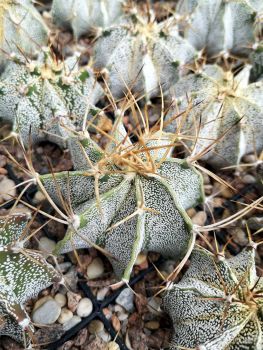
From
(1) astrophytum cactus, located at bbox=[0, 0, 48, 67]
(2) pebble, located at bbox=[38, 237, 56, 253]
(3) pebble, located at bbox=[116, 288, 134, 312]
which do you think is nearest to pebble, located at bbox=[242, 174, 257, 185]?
(3) pebble, located at bbox=[116, 288, 134, 312]

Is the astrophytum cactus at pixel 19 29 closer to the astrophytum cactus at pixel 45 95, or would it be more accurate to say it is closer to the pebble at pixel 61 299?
the astrophytum cactus at pixel 45 95

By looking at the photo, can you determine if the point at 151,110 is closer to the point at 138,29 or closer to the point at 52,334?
the point at 138,29

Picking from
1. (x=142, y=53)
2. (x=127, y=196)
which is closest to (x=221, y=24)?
(x=142, y=53)

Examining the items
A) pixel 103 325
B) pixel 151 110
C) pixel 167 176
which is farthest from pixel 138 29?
pixel 103 325

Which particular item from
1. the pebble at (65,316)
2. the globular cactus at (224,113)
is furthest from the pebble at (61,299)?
the globular cactus at (224,113)

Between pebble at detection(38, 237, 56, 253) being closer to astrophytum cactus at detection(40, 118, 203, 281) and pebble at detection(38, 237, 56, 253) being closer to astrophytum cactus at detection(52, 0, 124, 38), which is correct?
astrophytum cactus at detection(40, 118, 203, 281)

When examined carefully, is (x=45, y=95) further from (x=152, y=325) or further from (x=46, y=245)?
(x=152, y=325)

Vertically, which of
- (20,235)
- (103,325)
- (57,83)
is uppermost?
(57,83)
